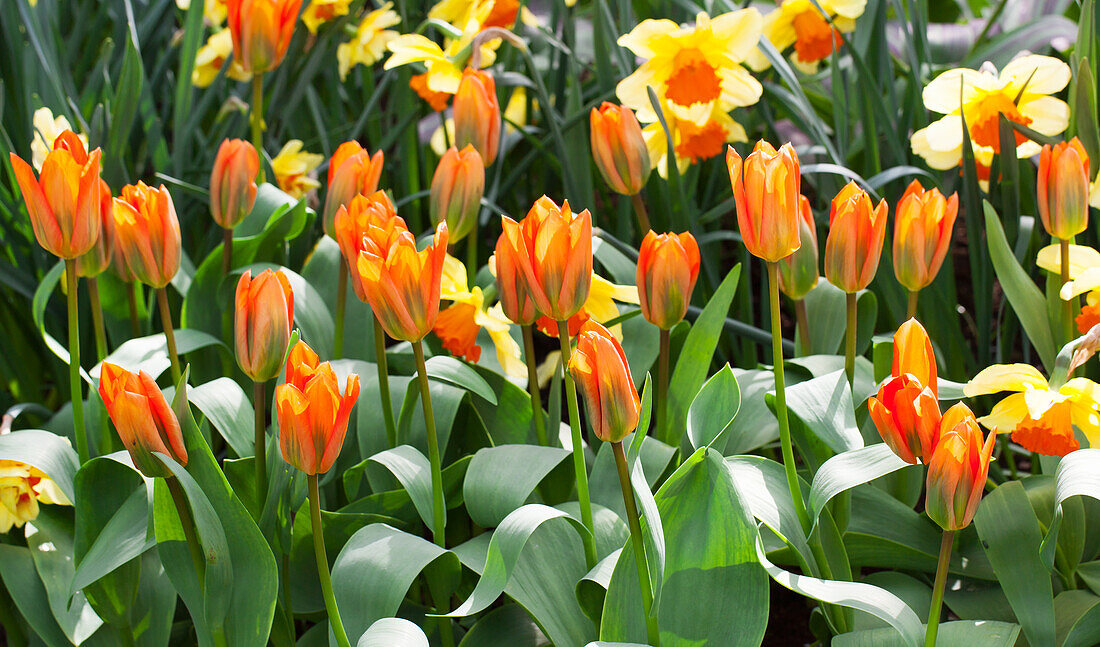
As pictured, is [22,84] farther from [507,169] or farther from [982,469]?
[982,469]

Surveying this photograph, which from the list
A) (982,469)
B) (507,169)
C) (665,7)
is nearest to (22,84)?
(507,169)

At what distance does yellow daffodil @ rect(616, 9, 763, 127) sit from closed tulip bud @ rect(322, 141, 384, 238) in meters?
0.36

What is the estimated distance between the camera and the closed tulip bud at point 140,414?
0.64 metres

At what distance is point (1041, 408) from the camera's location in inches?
29.4

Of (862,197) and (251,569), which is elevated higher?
(862,197)

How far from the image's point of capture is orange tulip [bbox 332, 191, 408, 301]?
640 mm

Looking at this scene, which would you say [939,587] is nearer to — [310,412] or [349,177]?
[310,412]

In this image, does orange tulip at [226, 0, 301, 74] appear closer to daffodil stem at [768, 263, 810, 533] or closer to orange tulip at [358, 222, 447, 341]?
orange tulip at [358, 222, 447, 341]

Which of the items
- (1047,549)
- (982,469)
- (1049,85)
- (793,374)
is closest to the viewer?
(982,469)

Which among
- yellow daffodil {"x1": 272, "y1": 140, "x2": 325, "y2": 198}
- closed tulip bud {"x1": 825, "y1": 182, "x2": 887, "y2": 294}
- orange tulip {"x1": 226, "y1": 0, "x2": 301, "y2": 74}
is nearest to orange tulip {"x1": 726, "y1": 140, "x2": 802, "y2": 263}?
closed tulip bud {"x1": 825, "y1": 182, "x2": 887, "y2": 294}

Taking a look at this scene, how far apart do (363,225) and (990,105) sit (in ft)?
2.60

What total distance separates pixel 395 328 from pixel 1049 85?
87 cm

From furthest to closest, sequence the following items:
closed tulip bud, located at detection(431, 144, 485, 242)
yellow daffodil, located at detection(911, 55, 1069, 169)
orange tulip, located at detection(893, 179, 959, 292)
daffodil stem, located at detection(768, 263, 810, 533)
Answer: yellow daffodil, located at detection(911, 55, 1069, 169), closed tulip bud, located at detection(431, 144, 485, 242), orange tulip, located at detection(893, 179, 959, 292), daffodil stem, located at detection(768, 263, 810, 533)

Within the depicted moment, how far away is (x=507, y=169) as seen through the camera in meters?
1.85
